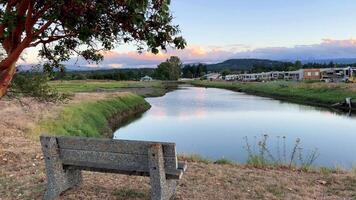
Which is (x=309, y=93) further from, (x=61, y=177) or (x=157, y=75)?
(x=157, y=75)

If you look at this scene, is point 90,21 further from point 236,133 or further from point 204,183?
point 236,133

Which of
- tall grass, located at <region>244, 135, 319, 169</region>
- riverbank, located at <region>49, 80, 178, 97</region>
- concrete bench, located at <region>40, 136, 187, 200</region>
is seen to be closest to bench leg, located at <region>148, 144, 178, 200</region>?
concrete bench, located at <region>40, 136, 187, 200</region>

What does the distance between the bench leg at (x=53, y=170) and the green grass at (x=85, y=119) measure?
10988mm

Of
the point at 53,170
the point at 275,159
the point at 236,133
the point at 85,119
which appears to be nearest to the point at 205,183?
the point at 53,170

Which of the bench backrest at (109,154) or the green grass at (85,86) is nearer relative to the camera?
the bench backrest at (109,154)

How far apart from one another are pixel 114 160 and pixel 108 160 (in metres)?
0.09

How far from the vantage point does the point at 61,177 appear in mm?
6160

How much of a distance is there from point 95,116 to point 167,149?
22545mm

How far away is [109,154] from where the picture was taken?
564 centimetres

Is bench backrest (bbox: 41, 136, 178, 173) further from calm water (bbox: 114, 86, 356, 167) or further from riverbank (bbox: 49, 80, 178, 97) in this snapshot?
riverbank (bbox: 49, 80, 178, 97)

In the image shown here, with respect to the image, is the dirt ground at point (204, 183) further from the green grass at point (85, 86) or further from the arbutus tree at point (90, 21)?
the green grass at point (85, 86)

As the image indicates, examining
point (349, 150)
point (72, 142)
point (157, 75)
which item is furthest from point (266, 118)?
point (157, 75)

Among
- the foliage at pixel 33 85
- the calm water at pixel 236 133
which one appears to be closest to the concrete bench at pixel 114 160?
the foliage at pixel 33 85

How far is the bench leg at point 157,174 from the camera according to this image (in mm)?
5332
